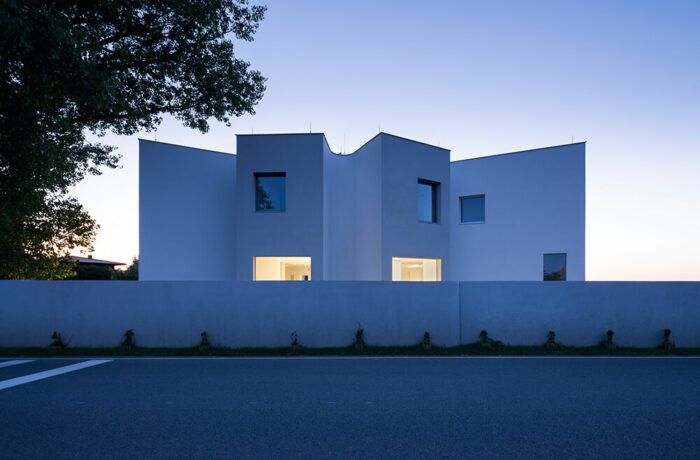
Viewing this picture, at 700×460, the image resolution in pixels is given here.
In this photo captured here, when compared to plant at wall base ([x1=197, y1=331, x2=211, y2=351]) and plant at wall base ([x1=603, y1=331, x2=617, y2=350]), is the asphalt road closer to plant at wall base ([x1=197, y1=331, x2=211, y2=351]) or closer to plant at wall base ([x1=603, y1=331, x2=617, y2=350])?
plant at wall base ([x1=197, y1=331, x2=211, y2=351])

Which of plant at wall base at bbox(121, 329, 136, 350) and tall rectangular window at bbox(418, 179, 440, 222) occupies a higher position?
tall rectangular window at bbox(418, 179, 440, 222)

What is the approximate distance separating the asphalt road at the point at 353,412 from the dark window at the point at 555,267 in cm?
802

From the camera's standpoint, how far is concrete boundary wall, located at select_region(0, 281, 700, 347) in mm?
9242

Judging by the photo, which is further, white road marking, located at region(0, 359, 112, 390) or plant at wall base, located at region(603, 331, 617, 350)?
plant at wall base, located at region(603, 331, 617, 350)

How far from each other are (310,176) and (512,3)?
9400mm

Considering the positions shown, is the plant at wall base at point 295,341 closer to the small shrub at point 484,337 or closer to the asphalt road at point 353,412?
the asphalt road at point 353,412

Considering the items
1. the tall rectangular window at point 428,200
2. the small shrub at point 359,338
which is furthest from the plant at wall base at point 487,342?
the tall rectangular window at point 428,200

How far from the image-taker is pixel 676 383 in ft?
19.4

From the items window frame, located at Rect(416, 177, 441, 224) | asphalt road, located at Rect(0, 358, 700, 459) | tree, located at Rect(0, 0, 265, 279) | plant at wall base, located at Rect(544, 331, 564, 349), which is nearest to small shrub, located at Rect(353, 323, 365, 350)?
asphalt road, located at Rect(0, 358, 700, 459)

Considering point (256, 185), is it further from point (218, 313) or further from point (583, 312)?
point (583, 312)

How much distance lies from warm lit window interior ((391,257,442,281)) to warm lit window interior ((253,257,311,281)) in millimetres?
3619

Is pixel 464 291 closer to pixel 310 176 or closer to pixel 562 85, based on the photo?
pixel 310 176

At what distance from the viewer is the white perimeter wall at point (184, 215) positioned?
1397 cm

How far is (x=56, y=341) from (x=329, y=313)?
722cm
